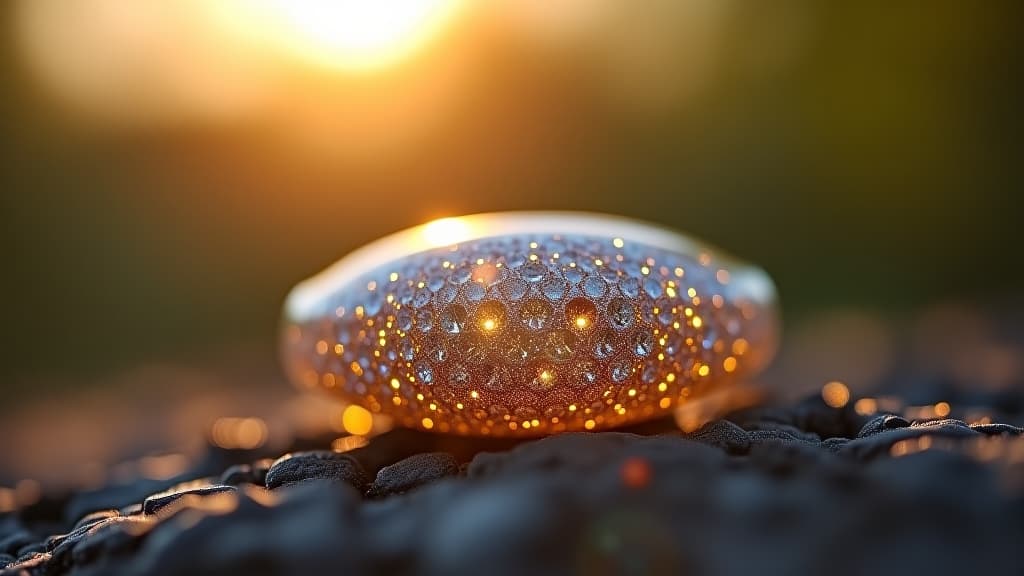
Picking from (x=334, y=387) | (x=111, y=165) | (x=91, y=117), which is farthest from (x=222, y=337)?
(x=334, y=387)

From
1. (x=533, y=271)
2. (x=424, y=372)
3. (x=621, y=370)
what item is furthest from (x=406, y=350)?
(x=621, y=370)

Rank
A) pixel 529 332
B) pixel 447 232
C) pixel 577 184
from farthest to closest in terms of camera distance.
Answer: pixel 577 184, pixel 447 232, pixel 529 332

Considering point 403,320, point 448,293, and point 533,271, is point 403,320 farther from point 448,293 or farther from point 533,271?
point 533,271

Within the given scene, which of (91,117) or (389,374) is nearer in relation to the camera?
(389,374)

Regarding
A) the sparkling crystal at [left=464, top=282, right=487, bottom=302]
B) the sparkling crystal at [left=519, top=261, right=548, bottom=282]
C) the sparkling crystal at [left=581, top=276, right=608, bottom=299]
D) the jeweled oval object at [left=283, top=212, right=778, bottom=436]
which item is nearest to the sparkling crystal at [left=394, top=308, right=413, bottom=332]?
the jeweled oval object at [left=283, top=212, right=778, bottom=436]

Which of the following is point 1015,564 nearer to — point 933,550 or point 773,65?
point 933,550

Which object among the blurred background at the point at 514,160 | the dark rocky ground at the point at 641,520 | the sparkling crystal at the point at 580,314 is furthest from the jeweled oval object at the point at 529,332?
the blurred background at the point at 514,160
